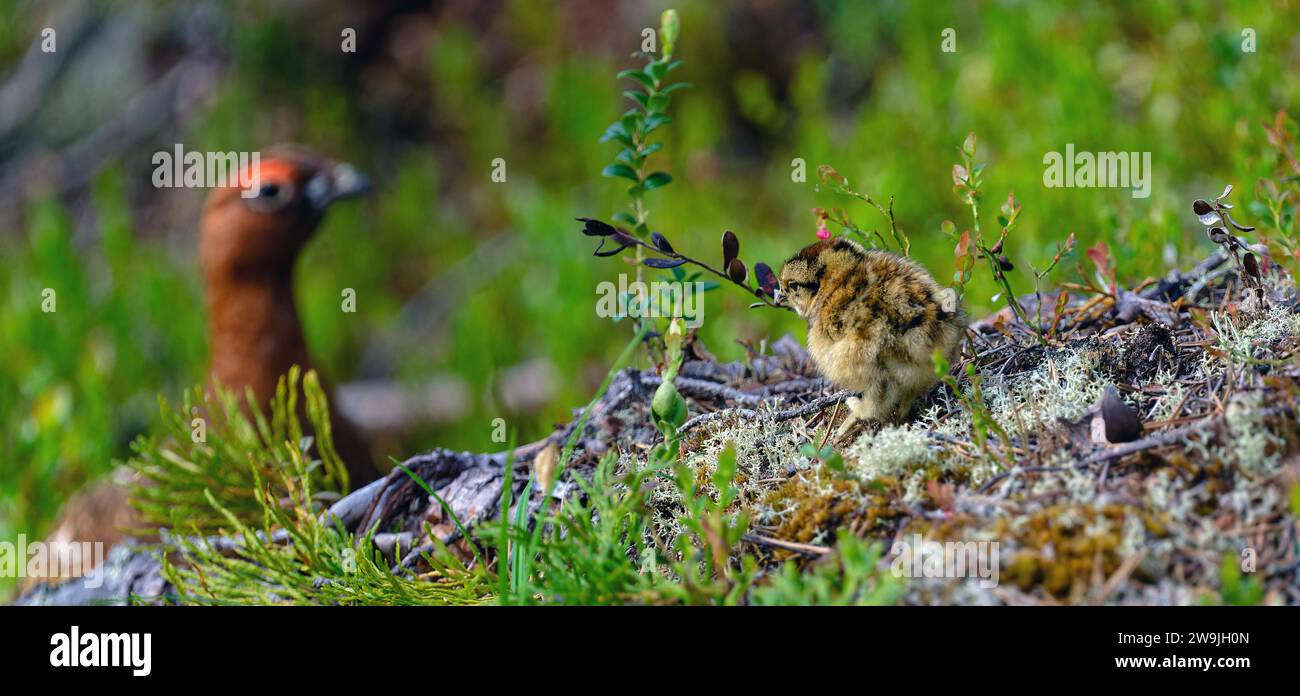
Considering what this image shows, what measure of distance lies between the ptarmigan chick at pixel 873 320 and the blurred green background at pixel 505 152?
1320 mm

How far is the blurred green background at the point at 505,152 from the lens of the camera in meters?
5.08

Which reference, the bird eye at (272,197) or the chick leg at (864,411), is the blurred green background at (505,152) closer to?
the bird eye at (272,197)

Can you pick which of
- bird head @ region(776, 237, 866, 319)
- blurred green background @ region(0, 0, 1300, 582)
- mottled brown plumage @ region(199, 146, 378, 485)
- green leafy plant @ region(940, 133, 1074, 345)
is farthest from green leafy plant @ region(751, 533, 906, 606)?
mottled brown plumage @ region(199, 146, 378, 485)

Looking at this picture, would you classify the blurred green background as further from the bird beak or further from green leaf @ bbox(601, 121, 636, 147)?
green leaf @ bbox(601, 121, 636, 147)


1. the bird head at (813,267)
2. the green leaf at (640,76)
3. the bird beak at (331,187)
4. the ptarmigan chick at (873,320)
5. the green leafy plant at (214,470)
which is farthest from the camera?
the bird beak at (331,187)

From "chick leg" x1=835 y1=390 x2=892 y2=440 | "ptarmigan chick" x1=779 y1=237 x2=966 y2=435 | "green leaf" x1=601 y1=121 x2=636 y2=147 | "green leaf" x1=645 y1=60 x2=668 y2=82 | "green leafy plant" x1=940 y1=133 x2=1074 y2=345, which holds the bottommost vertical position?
"chick leg" x1=835 y1=390 x2=892 y2=440

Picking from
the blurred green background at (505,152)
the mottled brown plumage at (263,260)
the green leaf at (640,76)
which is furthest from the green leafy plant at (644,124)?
the mottled brown plumage at (263,260)

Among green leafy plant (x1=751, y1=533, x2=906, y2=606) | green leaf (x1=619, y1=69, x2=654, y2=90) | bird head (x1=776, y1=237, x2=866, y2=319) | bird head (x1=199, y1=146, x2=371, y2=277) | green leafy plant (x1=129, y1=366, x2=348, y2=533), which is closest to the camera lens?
green leafy plant (x1=751, y1=533, x2=906, y2=606)

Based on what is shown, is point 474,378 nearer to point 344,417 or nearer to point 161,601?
point 344,417

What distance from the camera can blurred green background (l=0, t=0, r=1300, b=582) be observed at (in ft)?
16.7

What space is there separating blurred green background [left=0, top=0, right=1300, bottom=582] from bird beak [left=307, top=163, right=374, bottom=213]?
776 mm

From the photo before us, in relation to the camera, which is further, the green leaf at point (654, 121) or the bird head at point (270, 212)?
the bird head at point (270, 212)

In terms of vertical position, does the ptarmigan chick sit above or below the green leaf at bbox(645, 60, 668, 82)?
below

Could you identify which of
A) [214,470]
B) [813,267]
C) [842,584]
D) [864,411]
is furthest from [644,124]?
[214,470]
